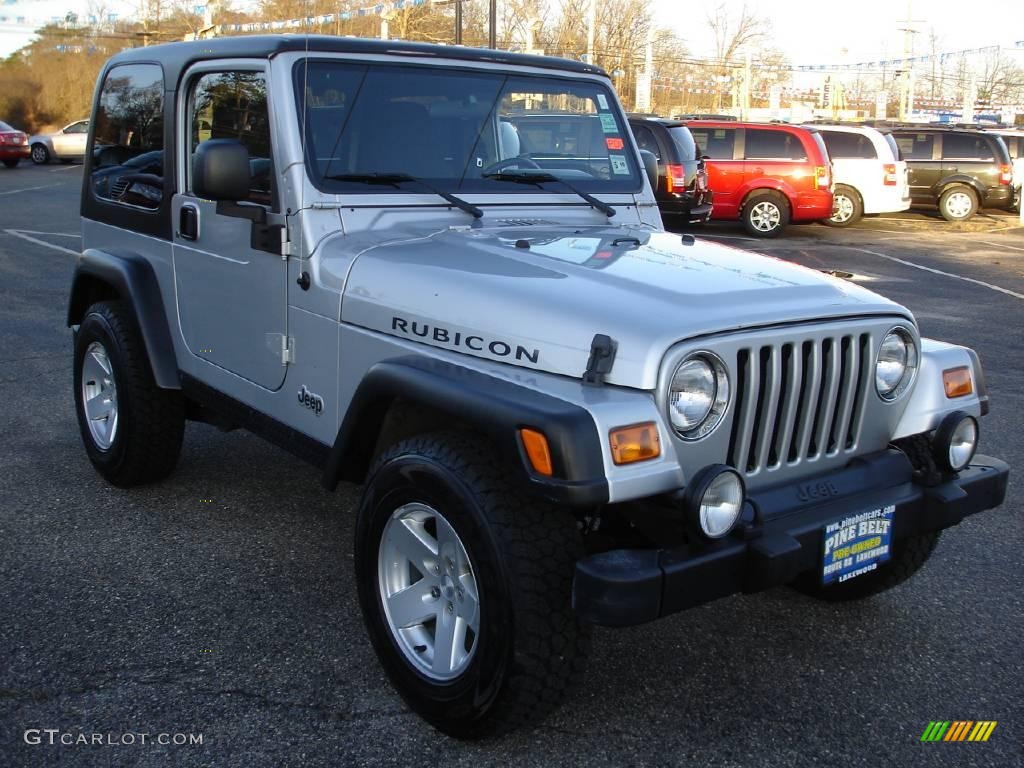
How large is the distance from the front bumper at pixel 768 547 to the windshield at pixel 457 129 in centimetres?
170

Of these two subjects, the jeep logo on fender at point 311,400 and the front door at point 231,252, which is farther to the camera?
the front door at point 231,252

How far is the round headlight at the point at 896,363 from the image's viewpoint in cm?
322

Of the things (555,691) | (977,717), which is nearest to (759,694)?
(977,717)

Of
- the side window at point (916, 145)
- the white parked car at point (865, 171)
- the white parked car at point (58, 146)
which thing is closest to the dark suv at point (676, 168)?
the white parked car at point (865, 171)

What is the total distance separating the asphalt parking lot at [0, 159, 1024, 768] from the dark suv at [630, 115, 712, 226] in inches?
391

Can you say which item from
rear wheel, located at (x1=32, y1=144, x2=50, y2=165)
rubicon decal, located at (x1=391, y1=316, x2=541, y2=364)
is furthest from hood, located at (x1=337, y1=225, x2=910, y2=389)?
rear wheel, located at (x1=32, y1=144, x2=50, y2=165)

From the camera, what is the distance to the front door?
3779 mm

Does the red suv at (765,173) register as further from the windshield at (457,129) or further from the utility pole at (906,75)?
the utility pole at (906,75)

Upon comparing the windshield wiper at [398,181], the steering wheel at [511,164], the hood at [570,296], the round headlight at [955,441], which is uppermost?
the steering wheel at [511,164]

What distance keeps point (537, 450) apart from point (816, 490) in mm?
931

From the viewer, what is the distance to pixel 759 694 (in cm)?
329

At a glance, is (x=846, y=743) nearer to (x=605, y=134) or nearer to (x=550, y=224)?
(x=550, y=224)

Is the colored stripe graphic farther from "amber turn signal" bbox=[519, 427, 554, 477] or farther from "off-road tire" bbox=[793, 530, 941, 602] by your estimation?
"amber turn signal" bbox=[519, 427, 554, 477]

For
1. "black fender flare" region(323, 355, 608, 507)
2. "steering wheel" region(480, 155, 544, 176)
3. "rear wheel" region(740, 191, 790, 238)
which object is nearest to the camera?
"black fender flare" region(323, 355, 608, 507)
